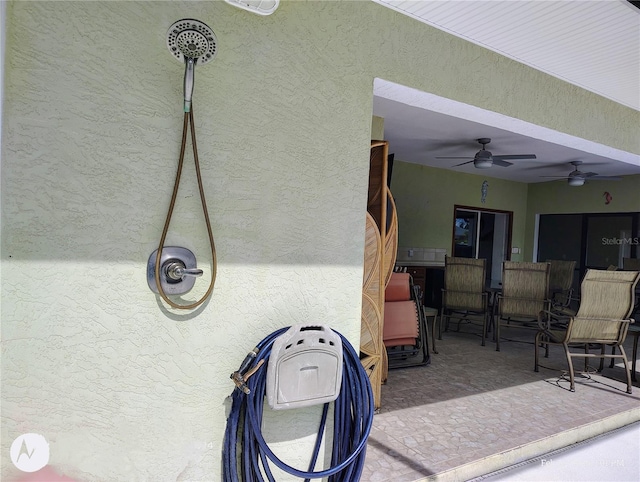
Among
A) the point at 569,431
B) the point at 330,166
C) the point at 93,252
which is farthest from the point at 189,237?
the point at 569,431

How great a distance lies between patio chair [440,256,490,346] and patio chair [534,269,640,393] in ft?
4.71

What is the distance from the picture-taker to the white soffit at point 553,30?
210 cm

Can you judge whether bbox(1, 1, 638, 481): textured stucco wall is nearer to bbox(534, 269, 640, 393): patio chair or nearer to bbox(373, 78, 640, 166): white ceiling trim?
bbox(373, 78, 640, 166): white ceiling trim

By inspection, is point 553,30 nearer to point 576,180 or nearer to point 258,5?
point 258,5

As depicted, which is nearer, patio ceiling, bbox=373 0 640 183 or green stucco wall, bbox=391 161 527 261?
patio ceiling, bbox=373 0 640 183

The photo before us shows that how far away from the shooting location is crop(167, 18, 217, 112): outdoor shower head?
4.90 feet

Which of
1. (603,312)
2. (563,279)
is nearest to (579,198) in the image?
(563,279)

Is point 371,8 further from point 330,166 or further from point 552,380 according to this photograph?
point 552,380

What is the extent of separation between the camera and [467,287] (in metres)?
5.33

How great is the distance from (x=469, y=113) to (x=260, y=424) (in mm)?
2145

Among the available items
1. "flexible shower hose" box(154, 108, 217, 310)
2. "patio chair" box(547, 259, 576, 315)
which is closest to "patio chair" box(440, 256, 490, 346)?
"patio chair" box(547, 259, 576, 315)

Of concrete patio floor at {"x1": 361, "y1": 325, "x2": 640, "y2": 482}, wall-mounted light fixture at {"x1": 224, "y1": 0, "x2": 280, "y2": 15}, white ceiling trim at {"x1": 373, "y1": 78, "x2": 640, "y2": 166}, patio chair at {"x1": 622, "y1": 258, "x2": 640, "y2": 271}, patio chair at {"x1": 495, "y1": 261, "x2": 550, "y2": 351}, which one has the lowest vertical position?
concrete patio floor at {"x1": 361, "y1": 325, "x2": 640, "y2": 482}

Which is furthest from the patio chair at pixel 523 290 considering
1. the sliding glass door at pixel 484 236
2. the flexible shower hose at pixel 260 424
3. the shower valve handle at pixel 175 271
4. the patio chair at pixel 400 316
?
the shower valve handle at pixel 175 271

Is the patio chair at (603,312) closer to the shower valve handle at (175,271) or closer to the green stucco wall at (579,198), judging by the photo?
the shower valve handle at (175,271)
